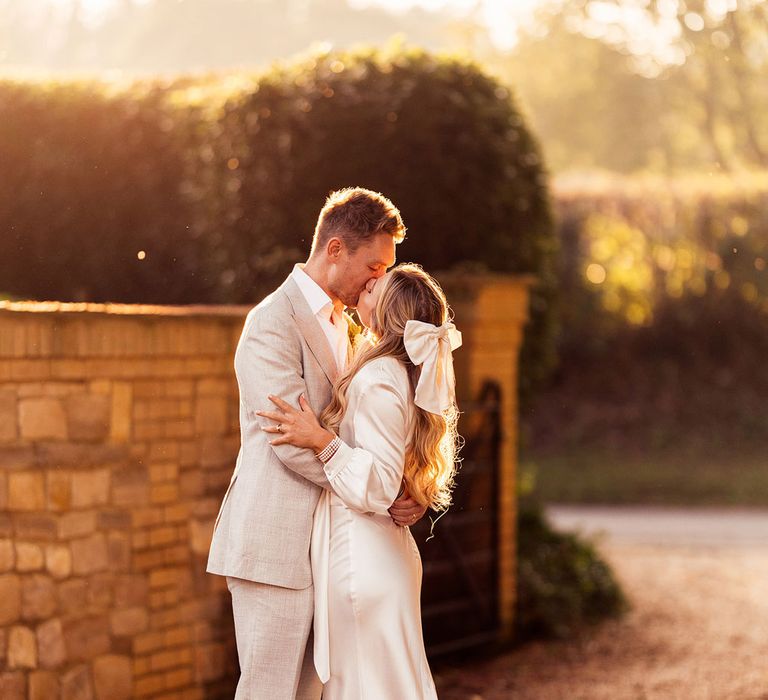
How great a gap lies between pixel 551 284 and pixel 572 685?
254 cm

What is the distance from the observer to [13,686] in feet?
14.7

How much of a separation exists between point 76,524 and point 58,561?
16cm

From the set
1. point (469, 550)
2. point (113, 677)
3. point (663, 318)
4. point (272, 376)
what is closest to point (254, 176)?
point (469, 550)

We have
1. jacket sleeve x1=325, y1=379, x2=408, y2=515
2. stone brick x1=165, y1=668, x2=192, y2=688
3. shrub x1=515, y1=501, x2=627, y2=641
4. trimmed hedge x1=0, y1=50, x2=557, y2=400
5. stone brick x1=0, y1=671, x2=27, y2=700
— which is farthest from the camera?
shrub x1=515, y1=501, x2=627, y2=641

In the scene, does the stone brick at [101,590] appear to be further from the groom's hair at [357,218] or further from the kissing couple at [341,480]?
the groom's hair at [357,218]

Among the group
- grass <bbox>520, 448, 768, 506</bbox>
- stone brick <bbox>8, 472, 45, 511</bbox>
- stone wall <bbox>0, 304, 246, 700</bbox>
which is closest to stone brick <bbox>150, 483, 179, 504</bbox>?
stone wall <bbox>0, 304, 246, 700</bbox>

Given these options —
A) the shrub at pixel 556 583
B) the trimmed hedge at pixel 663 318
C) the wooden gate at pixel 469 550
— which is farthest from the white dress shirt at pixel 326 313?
the trimmed hedge at pixel 663 318

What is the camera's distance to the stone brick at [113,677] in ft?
15.7

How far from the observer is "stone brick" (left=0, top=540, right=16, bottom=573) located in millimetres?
4480

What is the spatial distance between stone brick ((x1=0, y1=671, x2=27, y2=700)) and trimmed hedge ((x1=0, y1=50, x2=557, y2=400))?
2.63 metres

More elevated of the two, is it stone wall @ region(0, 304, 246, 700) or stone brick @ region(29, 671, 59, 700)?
stone wall @ region(0, 304, 246, 700)

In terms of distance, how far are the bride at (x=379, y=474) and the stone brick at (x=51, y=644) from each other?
5.06 feet

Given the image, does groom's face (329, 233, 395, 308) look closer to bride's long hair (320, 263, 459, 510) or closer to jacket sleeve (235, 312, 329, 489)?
bride's long hair (320, 263, 459, 510)

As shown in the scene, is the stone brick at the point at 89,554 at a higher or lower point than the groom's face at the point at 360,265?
lower
